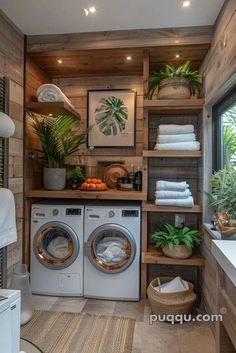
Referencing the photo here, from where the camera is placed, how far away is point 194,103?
8.63 feet

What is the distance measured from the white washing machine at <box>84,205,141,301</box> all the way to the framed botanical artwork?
2.89 feet

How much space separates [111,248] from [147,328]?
2.57 ft

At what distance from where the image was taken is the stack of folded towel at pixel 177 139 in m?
2.66

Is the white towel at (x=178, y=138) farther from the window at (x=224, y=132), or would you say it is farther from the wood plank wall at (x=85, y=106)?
the wood plank wall at (x=85, y=106)

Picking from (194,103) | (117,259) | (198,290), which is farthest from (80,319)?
(194,103)

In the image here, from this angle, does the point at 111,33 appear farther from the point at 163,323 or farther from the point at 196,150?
the point at 163,323

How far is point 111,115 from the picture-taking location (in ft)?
10.7

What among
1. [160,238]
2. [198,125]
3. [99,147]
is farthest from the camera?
[99,147]

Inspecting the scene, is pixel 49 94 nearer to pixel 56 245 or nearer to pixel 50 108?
pixel 50 108

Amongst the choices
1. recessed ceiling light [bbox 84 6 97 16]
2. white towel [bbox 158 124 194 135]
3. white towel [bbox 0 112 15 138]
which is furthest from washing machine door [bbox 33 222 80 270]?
recessed ceiling light [bbox 84 6 97 16]

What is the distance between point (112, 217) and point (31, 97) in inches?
59.5

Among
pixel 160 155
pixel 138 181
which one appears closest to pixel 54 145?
pixel 138 181

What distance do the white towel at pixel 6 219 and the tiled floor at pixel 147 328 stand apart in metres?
0.86

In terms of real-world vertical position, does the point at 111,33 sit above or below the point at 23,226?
above
